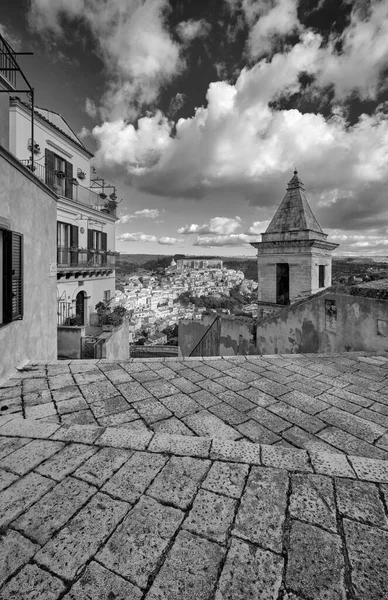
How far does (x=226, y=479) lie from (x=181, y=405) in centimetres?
112

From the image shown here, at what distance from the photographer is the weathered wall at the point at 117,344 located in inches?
343

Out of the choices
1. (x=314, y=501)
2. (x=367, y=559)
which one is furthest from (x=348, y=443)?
(x=367, y=559)

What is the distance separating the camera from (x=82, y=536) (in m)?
1.35

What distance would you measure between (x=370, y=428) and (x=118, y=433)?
2.11 m

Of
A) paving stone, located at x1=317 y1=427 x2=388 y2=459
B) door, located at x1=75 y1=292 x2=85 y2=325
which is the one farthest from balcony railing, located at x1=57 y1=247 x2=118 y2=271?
paving stone, located at x1=317 y1=427 x2=388 y2=459

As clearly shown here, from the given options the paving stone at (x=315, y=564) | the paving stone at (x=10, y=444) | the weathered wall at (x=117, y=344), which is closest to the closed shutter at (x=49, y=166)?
the weathered wall at (x=117, y=344)

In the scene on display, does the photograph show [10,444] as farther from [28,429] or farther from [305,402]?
[305,402]

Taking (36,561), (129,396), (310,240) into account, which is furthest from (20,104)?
(36,561)

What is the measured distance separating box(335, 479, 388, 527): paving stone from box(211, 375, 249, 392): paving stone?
62.0 inches

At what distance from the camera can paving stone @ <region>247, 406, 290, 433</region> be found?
242 cm

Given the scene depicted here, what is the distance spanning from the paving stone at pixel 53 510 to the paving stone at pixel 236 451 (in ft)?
2.71

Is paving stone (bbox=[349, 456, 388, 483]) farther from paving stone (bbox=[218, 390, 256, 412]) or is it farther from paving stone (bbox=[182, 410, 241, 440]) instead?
paving stone (bbox=[218, 390, 256, 412])

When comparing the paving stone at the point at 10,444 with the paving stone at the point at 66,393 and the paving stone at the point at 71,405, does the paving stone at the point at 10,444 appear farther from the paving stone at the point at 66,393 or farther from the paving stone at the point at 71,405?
the paving stone at the point at 66,393

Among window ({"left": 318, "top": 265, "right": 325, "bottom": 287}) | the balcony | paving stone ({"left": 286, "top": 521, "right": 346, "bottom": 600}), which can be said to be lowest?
paving stone ({"left": 286, "top": 521, "right": 346, "bottom": 600})
